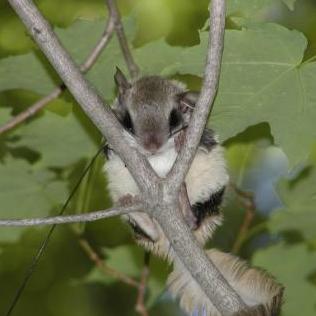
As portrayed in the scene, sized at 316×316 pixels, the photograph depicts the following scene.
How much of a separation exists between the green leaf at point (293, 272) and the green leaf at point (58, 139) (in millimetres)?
1264

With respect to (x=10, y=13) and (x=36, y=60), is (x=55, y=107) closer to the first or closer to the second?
(x=36, y=60)

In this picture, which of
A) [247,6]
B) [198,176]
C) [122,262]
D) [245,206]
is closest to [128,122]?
[198,176]

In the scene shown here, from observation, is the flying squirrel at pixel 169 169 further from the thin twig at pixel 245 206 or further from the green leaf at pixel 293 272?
the green leaf at pixel 293 272

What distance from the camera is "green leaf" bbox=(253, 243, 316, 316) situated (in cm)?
467

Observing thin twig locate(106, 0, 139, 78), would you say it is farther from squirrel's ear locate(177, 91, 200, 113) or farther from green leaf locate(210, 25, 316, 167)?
green leaf locate(210, 25, 316, 167)

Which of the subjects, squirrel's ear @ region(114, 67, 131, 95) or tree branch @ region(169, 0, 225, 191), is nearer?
tree branch @ region(169, 0, 225, 191)

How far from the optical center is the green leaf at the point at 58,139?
4.27 meters

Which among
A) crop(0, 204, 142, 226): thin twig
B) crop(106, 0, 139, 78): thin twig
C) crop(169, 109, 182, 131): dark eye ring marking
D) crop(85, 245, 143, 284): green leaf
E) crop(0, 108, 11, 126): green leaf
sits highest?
crop(106, 0, 139, 78): thin twig

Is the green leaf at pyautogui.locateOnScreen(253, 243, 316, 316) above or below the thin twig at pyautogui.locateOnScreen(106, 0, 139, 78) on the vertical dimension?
below

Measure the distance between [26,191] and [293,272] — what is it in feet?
5.51

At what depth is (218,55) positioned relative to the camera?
9.55 ft

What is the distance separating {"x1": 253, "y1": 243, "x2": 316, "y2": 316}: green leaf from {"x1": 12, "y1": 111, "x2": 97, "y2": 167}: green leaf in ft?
4.15

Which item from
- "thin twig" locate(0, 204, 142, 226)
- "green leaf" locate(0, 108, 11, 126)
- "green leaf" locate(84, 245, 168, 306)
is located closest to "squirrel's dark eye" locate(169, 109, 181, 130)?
"thin twig" locate(0, 204, 142, 226)

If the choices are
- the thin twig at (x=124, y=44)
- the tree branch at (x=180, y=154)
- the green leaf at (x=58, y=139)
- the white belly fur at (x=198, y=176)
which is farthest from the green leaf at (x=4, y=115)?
the tree branch at (x=180, y=154)
